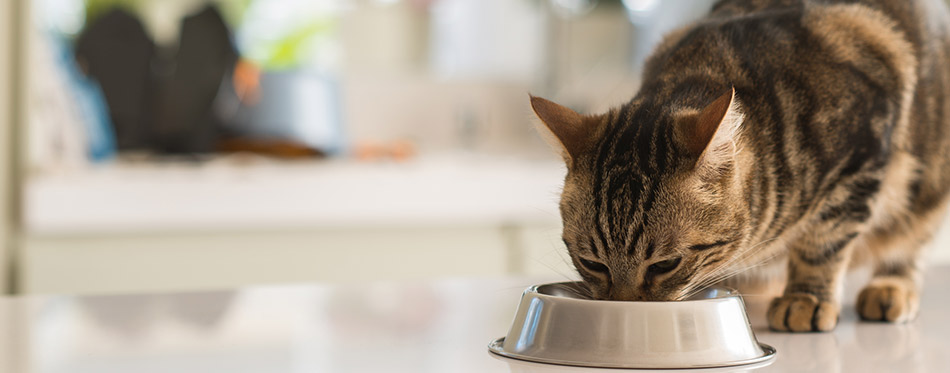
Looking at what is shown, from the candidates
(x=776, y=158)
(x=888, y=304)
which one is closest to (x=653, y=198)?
(x=776, y=158)

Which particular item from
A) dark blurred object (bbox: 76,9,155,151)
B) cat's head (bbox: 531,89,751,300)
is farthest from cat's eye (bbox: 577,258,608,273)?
dark blurred object (bbox: 76,9,155,151)

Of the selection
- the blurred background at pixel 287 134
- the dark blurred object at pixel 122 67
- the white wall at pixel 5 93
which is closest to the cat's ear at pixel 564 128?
the blurred background at pixel 287 134

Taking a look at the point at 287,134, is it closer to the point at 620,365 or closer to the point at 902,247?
the point at 902,247

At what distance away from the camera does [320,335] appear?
0.79 m

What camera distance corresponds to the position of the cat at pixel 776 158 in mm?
749

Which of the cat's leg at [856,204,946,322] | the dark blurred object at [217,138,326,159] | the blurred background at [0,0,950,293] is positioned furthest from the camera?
the dark blurred object at [217,138,326,159]

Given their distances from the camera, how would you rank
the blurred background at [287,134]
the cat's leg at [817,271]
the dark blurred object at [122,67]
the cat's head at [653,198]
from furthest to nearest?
the dark blurred object at [122,67]
the blurred background at [287,134]
the cat's leg at [817,271]
the cat's head at [653,198]

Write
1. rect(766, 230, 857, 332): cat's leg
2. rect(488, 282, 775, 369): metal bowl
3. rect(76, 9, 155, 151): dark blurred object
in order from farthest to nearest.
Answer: rect(76, 9, 155, 151): dark blurred object < rect(766, 230, 857, 332): cat's leg < rect(488, 282, 775, 369): metal bowl

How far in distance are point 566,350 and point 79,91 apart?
2.16 meters

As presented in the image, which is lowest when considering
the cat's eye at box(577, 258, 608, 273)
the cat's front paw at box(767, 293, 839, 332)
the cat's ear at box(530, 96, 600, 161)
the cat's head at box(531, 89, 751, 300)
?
the cat's front paw at box(767, 293, 839, 332)

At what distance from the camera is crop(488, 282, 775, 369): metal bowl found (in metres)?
0.62

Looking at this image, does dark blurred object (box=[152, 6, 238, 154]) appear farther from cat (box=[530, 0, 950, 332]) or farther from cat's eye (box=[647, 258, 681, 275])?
cat's eye (box=[647, 258, 681, 275])

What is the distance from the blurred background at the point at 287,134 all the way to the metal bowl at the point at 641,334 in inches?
41.1

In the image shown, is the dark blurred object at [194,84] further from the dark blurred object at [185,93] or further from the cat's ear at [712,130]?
the cat's ear at [712,130]
